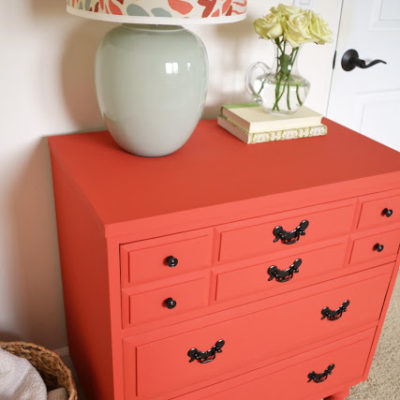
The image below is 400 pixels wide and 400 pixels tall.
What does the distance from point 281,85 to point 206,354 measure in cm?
72

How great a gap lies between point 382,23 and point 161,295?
1408 mm

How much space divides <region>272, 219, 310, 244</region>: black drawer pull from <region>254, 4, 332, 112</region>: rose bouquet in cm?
38

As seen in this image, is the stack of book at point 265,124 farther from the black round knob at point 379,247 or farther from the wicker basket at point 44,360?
the wicker basket at point 44,360

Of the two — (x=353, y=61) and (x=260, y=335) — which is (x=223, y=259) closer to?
(x=260, y=335)

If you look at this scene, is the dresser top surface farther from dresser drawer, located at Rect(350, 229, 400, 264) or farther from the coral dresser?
dresser drawer, located at Rect(350, 229, 400, 264)

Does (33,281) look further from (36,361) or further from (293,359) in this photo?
(293,359)

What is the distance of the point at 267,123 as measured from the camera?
1271 millimetres

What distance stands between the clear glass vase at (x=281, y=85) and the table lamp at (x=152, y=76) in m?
0.27

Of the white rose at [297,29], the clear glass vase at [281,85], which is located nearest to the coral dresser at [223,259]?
the clear glass vase at [281,85]

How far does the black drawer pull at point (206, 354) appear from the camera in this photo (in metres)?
1.12

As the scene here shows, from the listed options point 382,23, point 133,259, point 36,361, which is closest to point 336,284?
point 133,259

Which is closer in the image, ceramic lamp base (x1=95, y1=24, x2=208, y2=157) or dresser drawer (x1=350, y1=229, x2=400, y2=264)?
ceramic lamp base (x1=95, y1=24, x2=208, y2=157)

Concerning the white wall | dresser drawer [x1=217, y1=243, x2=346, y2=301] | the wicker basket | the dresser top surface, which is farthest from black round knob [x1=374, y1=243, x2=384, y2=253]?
the wicker basket

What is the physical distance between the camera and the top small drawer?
1181mm
